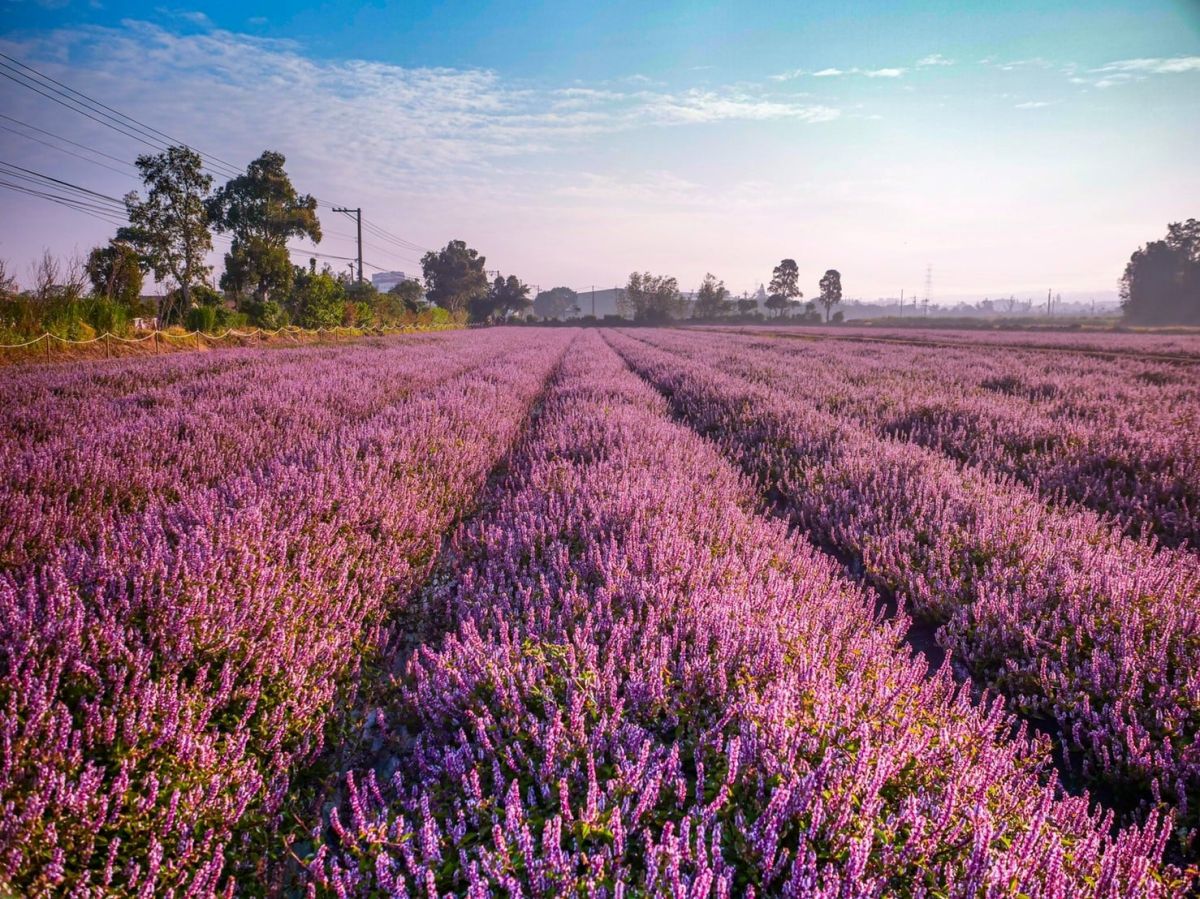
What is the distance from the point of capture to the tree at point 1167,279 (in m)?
69.6

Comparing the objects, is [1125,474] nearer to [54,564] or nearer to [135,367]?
[54,564]

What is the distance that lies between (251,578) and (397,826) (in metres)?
1.43

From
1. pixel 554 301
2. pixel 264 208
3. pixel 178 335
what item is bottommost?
pixel 178 335

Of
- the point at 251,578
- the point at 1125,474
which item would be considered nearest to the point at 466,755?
the point at 251,578

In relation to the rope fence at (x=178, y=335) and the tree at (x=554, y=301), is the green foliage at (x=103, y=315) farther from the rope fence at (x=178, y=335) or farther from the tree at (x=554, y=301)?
the tree at (x=554, y=301)

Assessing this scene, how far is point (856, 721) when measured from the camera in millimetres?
1758

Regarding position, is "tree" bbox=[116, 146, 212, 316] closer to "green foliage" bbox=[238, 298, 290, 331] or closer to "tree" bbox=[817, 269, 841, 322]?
"green foliage" bbox=[238, 298, 290, 331]

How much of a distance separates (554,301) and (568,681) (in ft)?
590

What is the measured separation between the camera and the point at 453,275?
85.9 meters

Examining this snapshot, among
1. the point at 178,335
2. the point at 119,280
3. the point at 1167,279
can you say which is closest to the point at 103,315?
the point at 178,335

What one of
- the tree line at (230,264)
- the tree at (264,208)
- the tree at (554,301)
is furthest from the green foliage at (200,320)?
the tree at (554,301)

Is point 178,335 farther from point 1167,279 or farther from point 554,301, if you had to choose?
point 554,301

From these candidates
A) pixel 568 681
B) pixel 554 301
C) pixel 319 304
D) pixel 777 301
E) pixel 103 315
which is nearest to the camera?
pixel 568 681

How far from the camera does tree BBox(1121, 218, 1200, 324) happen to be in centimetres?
6962
